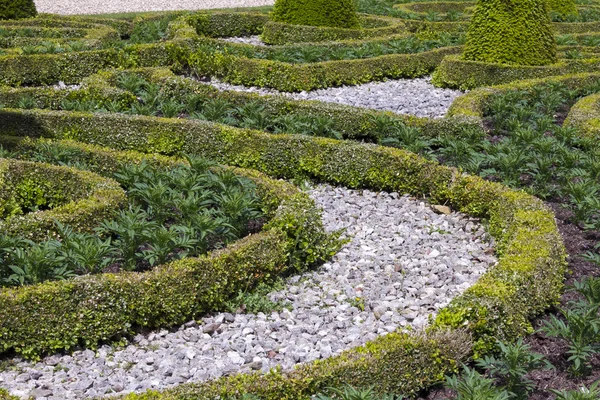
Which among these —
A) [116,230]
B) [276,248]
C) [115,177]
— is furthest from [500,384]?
[115,177]

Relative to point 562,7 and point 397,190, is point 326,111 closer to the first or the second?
point 397,190

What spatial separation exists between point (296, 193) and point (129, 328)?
104 inches

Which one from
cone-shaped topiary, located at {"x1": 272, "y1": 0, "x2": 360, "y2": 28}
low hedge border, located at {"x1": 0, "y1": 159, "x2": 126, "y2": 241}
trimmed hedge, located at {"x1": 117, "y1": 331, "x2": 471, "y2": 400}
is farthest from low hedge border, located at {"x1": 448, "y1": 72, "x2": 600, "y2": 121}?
trimmed hedge, located at {"x1": 117, "y1": 331, "x2": 471, "y2": 400}

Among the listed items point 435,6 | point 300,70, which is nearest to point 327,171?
point 300,70

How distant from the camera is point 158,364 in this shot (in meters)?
6.31

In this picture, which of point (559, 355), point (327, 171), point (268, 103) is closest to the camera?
point (559, 355)

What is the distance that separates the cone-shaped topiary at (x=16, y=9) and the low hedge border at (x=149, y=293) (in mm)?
13973

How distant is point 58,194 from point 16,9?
12173mm

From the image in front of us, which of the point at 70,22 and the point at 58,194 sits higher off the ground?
the point at 70,22

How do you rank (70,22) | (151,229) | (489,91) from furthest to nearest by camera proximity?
(70,22)
(489,91)
(151,229)

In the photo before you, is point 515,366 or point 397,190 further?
point 397,190

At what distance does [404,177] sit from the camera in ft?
32.0

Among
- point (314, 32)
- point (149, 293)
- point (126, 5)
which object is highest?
point (126, 5)

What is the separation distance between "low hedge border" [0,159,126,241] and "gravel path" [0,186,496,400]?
5.74 ft
